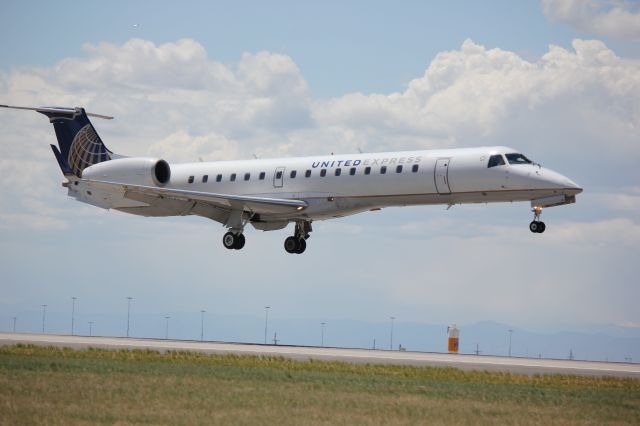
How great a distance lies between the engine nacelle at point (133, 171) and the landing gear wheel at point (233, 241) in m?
4.15

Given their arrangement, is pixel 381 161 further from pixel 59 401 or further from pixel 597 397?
pixel 59 401

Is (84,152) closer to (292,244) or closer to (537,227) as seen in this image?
(292,244)

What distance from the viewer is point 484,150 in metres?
41.2

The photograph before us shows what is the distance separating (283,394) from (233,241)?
2495cm

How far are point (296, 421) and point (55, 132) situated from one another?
36494 mm

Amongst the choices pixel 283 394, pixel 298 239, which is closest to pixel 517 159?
pixel 298 239

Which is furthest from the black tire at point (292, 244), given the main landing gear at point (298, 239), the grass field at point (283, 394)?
the grass field at point (283, 394)

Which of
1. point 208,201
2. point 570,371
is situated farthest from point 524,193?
point 208,201

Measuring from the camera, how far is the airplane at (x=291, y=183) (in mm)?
40656

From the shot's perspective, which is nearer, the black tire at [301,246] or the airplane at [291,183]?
the airplane at [291,183]

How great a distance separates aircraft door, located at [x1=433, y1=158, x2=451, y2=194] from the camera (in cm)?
4116

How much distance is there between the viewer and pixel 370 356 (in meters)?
34.7

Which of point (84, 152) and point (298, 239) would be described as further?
point (84, 152)

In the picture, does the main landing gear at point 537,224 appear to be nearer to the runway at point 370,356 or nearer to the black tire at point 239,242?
the runway at point 370,356
